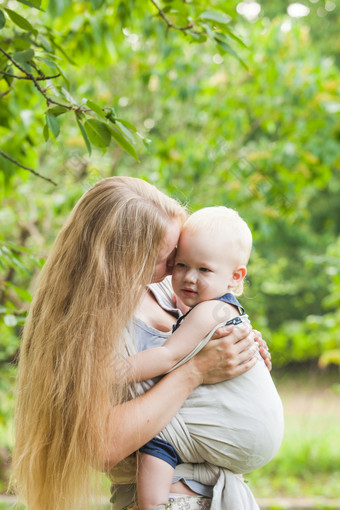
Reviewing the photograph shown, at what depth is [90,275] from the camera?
1546 mm

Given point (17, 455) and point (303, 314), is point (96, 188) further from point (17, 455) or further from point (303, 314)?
point (303, 314)

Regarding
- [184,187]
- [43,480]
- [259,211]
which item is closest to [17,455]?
[43,480]

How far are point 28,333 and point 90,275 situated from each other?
0.30 metres

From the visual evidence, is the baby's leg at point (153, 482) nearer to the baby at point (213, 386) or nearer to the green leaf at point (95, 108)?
the baby at point (213, 386)

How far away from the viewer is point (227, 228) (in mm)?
1684

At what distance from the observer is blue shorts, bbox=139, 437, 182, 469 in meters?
1.49

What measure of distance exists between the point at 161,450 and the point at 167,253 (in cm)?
54

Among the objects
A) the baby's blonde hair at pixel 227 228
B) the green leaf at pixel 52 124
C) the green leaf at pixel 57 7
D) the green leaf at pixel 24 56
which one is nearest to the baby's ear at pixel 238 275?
the baby's blonde hair at pixel 227 228

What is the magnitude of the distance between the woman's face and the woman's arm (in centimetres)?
25

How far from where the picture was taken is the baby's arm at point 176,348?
1514mm

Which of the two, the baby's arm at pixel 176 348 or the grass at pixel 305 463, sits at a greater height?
the baby's arm at pixel 176 348

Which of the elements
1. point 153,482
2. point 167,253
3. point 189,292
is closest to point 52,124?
point 167,253

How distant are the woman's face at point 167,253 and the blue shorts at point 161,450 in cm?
46

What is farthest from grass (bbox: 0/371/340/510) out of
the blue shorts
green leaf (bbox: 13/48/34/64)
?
green leaf (bbox: 13/48/34/64)
